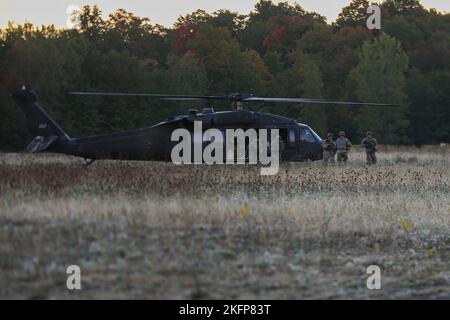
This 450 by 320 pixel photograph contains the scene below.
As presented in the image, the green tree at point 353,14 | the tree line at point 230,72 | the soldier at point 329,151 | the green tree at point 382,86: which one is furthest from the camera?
the green tree at point 353,14

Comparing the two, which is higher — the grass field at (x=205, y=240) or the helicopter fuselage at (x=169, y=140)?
the helicopter fuselage at (x=169, y=140)

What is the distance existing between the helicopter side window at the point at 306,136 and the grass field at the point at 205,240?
1005 cm

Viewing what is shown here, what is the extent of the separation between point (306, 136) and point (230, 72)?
39667mm

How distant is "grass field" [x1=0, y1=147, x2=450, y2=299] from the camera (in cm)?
926

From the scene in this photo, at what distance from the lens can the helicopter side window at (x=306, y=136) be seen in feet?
88.5

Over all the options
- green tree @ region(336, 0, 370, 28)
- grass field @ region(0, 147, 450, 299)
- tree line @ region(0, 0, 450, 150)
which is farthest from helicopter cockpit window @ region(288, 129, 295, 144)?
green tree @ region(336, 0, 370, 28)

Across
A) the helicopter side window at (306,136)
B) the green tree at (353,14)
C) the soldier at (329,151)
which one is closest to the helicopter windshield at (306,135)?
the helicopter side window at (306,136)

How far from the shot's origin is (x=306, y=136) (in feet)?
89.0

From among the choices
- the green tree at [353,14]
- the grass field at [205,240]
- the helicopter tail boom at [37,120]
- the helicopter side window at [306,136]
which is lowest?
the grass field at [205,240]

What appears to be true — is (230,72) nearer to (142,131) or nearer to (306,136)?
(306,136)

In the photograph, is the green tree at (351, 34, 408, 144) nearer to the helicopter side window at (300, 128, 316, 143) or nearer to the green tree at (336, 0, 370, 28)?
the green tree at (336, 0, 370, 28)

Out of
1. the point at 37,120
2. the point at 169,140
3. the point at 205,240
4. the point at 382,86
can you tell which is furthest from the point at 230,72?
the point at 205,240

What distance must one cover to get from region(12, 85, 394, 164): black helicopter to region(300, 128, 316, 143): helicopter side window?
427mm

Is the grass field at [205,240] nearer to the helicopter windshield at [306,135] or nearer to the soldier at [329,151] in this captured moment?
the helicopter windshield at [306,135]
